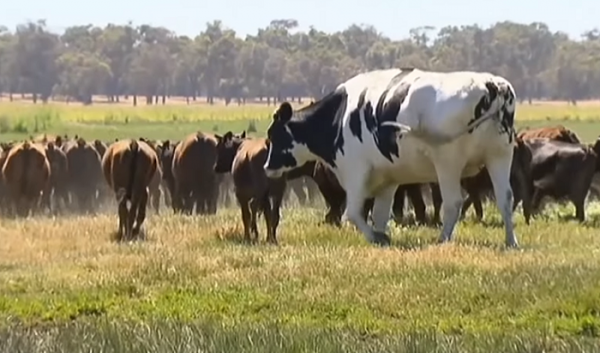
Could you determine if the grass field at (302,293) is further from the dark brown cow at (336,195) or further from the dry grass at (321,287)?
the dark brown cow at (336,195)

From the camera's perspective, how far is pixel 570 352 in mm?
10656

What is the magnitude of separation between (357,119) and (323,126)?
1.02m

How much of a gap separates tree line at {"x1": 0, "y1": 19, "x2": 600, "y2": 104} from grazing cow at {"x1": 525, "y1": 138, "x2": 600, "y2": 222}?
97.2 meters

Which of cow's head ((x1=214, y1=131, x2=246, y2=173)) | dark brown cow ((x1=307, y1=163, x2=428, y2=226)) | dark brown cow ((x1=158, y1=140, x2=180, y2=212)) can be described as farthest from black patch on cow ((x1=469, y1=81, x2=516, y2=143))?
dark brown cow ((x1=158, y1=140, x2=180, y2=212))

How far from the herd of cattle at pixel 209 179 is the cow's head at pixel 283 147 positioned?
0.21 m

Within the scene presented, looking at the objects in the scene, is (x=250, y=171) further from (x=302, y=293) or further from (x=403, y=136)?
(x=302, y=293)

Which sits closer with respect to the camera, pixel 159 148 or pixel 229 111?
pixel 159 148

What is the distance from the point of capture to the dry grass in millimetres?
12586

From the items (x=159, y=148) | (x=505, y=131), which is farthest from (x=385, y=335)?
(x=159, y=148)

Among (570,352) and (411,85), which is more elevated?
(411,85)

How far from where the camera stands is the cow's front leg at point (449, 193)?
18984 mm

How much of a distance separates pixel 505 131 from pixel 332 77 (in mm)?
113734

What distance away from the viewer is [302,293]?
14250mm

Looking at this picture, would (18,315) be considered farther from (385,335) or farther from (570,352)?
(570,352)
